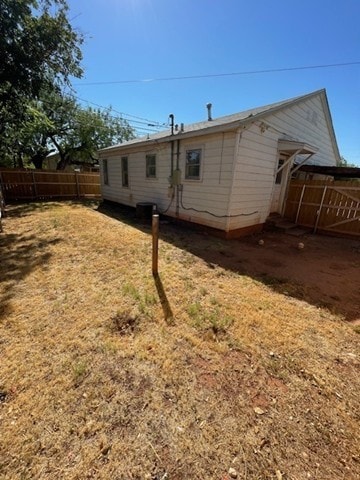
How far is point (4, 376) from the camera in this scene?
78.6 inches

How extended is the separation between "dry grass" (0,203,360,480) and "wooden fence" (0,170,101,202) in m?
11.5

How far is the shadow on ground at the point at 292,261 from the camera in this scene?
3735mm

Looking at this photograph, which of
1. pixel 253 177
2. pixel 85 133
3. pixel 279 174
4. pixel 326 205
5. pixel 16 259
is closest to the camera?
pixel 16 259

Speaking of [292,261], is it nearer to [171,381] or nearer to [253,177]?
[253,177]

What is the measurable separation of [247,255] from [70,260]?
4.05 metres

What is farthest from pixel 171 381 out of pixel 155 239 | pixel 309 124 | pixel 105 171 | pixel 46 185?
pixel 46 185

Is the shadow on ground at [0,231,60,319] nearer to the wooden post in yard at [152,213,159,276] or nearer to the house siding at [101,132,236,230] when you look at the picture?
the wooden post in yard at [152,213,159,276]

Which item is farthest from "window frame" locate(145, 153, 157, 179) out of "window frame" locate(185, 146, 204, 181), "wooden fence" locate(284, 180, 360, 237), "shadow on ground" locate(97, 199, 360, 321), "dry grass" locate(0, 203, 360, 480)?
"dry grass" locate(0, 203, 360, 480)

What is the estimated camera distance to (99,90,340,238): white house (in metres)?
5.99

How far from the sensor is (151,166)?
28.5ft

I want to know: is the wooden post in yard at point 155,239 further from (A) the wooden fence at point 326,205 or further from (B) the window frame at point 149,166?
(A) the wooden fence at point 326,205

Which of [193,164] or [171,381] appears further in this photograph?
[193,164]

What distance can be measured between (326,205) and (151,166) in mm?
6531

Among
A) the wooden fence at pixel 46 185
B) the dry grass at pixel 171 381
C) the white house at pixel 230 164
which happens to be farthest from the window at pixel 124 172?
the dry grass at pixel 171 381
